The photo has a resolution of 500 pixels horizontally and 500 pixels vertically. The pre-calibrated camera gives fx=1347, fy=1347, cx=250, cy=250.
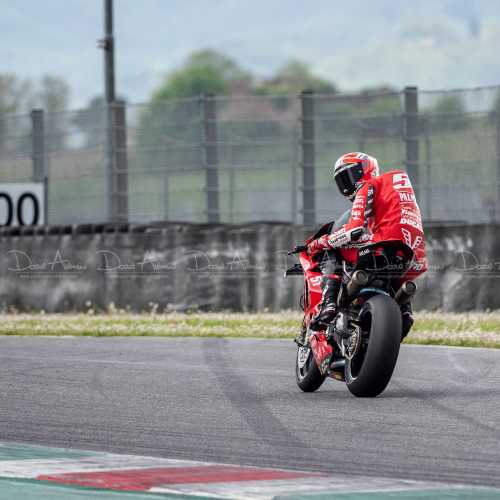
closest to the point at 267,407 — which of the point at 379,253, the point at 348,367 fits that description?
the point at 348,367

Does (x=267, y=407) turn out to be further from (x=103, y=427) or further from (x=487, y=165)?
(x=487, y=165)

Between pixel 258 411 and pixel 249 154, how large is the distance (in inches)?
433

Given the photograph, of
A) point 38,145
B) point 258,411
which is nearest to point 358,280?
point 258,411

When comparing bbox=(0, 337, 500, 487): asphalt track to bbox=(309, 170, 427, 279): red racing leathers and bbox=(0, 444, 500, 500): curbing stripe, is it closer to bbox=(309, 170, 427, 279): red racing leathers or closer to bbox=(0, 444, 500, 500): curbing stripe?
bbox=(0, 444, 500, 500): curbing stripe

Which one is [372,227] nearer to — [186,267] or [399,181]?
[399,181]

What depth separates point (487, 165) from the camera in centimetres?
1719

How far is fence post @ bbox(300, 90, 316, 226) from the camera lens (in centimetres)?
1841

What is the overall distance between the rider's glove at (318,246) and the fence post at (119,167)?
10638mm

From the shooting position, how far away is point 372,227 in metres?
8.75

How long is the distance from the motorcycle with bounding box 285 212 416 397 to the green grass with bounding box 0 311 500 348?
3829mm

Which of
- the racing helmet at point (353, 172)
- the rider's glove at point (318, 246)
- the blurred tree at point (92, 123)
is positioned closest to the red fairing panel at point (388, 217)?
the rider's glove at point (318, 246)

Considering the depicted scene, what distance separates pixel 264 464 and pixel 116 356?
5.85 metres

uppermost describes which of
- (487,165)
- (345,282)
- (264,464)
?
(487,165)

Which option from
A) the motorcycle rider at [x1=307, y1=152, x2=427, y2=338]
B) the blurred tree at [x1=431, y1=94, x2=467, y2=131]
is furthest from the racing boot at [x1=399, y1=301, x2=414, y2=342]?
the blurred tree at [x1=431, y1=94, x2=467, y2=131]
